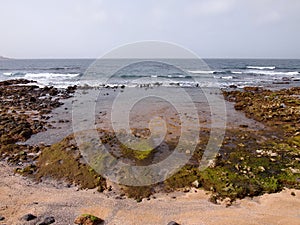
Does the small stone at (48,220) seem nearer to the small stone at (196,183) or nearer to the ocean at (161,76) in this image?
the small stone at (196,183)

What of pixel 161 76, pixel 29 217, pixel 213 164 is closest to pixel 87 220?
pixel 29 217

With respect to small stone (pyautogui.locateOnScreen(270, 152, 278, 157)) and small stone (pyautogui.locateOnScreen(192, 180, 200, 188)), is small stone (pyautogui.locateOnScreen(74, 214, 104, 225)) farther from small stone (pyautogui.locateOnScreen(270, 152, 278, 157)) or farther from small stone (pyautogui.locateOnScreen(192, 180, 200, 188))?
small stone (pyautogui.locateOnScreen(270, 152, 278, 157))

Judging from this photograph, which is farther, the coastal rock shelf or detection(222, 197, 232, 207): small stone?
the coastal rock shelf

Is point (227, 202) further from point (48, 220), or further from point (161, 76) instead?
point (161, 76)

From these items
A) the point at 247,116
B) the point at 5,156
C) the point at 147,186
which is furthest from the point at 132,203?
the point at 247,116

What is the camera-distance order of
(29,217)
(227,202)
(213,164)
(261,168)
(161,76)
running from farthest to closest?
(161,76) < (213,164) < (261,168) < (227,202) < (29,217)

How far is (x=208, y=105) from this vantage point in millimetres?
20281

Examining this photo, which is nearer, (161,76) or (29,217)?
(29,217)

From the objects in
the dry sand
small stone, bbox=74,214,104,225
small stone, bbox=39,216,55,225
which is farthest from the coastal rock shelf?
small stone, bbox=39,216,55,225

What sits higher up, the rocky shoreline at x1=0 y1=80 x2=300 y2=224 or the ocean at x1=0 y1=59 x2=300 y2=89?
the ocean at x1=0 y1=59 x2=300 y2=89

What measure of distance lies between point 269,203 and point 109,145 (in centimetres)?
624

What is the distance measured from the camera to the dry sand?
19.9ft

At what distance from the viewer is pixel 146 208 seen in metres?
6.59

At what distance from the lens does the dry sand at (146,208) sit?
19.9ft
